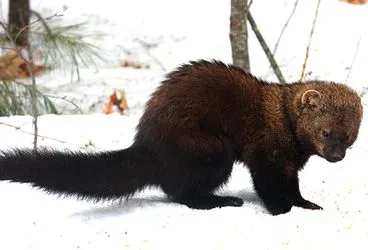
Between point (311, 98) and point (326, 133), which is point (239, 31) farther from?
point (326, 133)

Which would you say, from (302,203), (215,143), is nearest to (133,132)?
(215,143)

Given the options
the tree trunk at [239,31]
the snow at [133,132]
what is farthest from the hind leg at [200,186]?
the tree trunk at [239,31]

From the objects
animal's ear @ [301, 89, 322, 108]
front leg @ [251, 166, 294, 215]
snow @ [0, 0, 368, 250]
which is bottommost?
snow @ [0, 0, 368, 250]

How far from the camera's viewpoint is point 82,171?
5.49m

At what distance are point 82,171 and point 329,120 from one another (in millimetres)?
1787

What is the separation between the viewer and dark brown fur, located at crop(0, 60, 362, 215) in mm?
5586

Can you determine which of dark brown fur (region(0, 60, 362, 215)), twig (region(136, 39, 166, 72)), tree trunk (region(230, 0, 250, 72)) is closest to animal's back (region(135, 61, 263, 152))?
dark brown fur (region(0, 60, 362, 215))

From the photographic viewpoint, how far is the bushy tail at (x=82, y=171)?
531 cm

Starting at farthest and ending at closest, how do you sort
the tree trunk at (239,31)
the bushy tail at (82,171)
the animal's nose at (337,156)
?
the tree trunk at (239,31), the animal's nose at (337,156), the bushy tail at (82,171)

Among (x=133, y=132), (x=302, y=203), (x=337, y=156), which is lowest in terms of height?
(x=133, y=132)

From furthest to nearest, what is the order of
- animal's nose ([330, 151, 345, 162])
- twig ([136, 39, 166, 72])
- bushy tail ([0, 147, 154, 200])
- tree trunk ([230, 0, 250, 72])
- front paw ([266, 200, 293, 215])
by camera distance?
twig ([136, 39, 166, 72]) < tree trunk ([230, 0, 250, 72]) < front paw ([266, 200, 293, 215]) < animal's nose ([330, 151, 345, 162]) < bushy tail ([0, 147, 154, 200])

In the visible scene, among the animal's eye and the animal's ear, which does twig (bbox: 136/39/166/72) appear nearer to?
the animal's ear

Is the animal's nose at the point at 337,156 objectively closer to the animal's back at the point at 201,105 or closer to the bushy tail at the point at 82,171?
the animal's back at the point at 201,105

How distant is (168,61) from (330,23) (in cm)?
250
